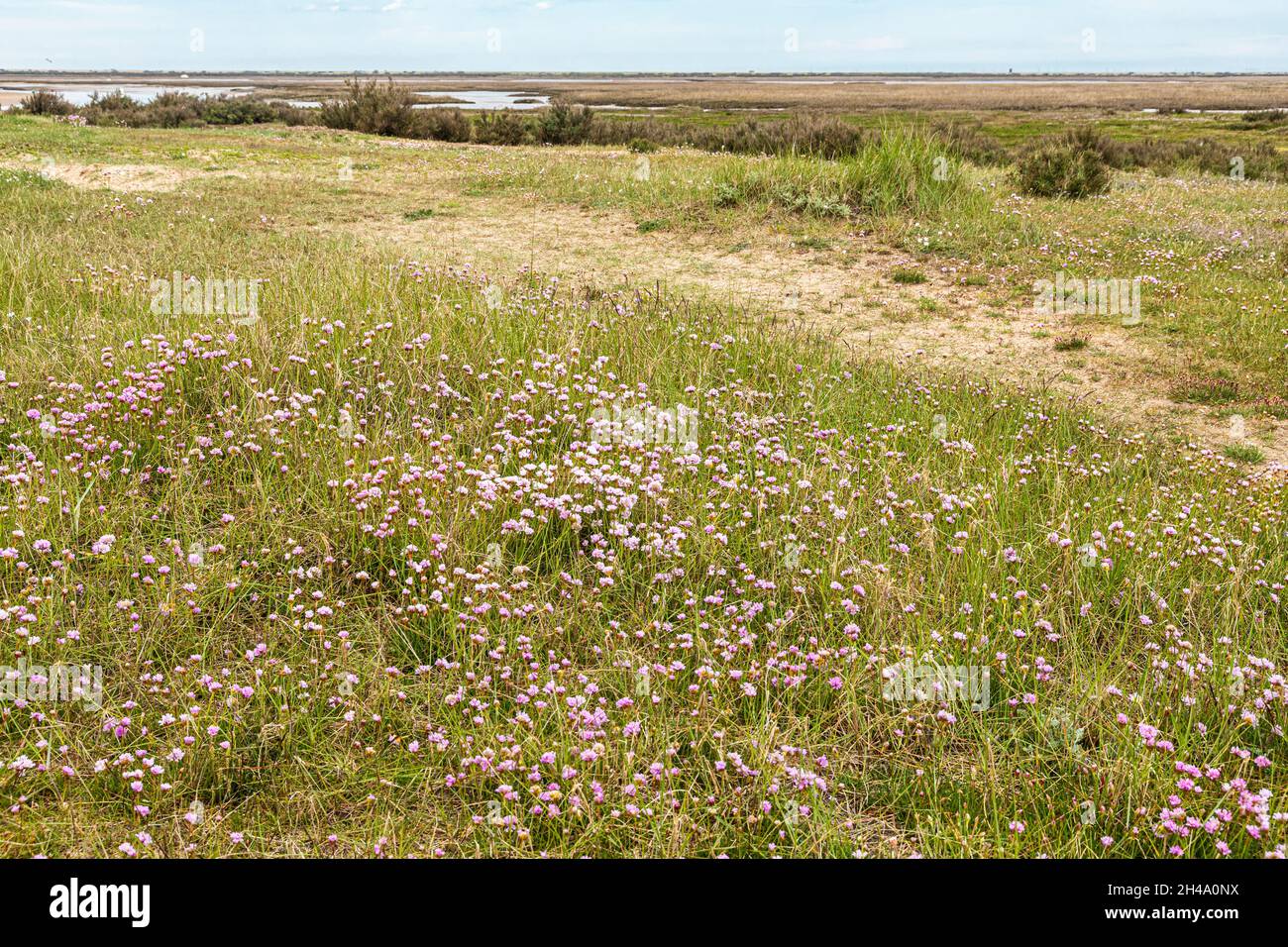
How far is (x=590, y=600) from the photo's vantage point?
177 inches

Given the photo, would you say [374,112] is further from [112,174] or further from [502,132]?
[112,174]

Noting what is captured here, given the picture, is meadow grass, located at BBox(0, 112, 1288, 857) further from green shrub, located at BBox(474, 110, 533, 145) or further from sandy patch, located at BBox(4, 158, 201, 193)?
green shrub, located at BBox(474, 110, 533, 145)

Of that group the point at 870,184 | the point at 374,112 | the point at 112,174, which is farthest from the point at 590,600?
the point at 374,112

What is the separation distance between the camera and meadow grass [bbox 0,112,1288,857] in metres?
3.28

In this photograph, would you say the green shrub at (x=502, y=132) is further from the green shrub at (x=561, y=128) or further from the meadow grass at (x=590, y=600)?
the meadow grass at (x=590, y=600)

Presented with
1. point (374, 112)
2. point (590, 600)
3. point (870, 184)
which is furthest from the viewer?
point (374, 112)

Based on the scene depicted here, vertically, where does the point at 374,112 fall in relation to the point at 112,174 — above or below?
above

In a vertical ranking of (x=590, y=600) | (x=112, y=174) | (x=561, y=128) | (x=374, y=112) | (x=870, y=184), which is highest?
(x=374, y=112)

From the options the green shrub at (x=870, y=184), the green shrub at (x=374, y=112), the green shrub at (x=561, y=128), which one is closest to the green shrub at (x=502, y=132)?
the green shrub at (x=561, y=128)

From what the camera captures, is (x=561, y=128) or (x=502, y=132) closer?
(x=502, y=132)

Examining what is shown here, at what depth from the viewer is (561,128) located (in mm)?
33094

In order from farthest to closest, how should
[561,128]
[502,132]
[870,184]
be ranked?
[561,128]
[502,132]
[870,184]

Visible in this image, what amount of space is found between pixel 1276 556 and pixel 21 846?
5976 millimetres
